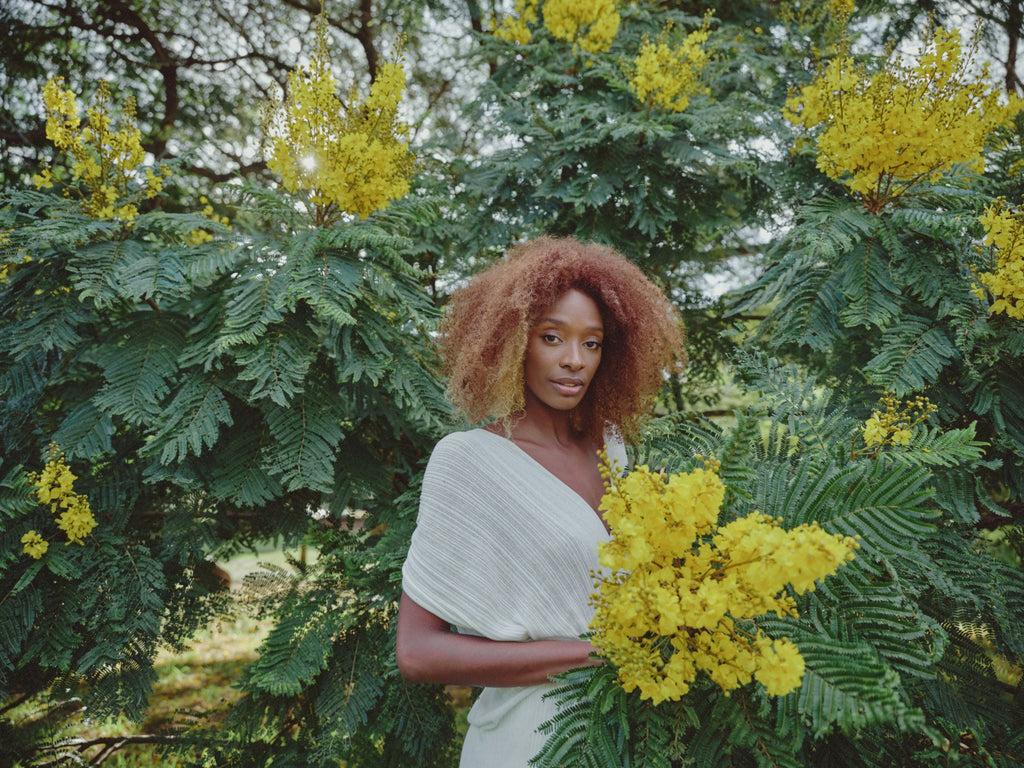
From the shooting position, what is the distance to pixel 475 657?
1271 millimetres

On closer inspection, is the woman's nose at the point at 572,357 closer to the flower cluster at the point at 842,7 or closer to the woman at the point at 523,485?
the woman at the point at 523,485

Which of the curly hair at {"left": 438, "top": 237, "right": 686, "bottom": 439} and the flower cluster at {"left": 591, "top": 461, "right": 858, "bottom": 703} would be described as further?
the curly hair at {"left": 438, "top": 237, "right": 686, "bottom": 439}

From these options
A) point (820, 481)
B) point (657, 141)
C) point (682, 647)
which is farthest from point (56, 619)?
point (657, 141)

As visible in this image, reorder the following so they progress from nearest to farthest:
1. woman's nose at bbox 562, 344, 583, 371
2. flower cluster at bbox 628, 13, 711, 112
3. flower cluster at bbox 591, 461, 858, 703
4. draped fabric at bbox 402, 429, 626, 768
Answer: flower cluster at bbox 591, 461, 858, 703 < draped fabric at bbox 402, 429, 626, 768 < woman's nose at bbox 562, 344, 583, 371 < flower cluster at bbox 628, 13, 711, 112

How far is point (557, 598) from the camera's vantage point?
A: 1.38m

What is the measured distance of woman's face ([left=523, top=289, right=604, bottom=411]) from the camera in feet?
5.14

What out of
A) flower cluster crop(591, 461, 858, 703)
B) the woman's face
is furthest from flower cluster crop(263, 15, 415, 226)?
flower cluster crop(591, 461, 858, 703)

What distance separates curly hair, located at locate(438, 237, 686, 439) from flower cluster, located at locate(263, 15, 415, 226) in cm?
58

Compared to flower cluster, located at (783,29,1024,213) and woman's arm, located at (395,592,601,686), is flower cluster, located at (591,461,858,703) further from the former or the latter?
flower cluster, located at (783,29,1024,213)

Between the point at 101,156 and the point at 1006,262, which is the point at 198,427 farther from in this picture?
the point at 1006,262

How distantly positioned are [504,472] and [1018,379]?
1.59 m

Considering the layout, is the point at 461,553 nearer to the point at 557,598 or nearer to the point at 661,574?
the point at 557,598

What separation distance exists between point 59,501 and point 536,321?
6.13ft

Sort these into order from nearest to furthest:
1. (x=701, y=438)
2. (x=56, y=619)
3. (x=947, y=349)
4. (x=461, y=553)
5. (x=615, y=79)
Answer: (x=461, y=553), (x=701, y=438), (x=947, y=349), (x=56, y=619), (x=615, y=79)
